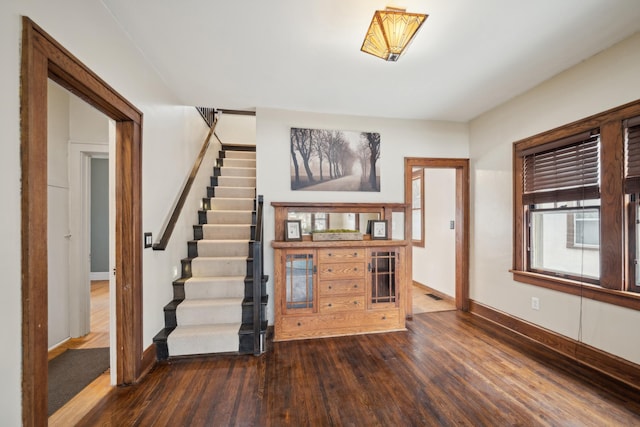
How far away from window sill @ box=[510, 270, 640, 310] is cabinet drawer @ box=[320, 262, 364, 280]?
1.80m

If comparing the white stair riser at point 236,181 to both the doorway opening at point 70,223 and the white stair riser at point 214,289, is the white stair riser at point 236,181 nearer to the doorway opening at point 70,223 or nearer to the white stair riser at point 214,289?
the doorway opening at point 70,223

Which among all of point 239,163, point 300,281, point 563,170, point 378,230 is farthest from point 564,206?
point 239,163

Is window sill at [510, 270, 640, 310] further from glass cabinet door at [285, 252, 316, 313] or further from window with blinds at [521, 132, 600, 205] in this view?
glass cabinet door at [285, 252, 316, 313]

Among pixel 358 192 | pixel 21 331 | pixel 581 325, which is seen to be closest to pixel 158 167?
pixel 21 331

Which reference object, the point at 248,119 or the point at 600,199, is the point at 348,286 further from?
the point at 248,119

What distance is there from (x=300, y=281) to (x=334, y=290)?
40 centimetres

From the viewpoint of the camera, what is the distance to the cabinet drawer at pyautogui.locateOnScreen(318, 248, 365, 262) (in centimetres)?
294

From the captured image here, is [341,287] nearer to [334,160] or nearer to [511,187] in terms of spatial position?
[334,160]

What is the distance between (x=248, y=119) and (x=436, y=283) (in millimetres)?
4856

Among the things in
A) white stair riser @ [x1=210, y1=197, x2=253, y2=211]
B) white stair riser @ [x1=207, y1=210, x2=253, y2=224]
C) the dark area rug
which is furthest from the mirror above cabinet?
the dark area rug

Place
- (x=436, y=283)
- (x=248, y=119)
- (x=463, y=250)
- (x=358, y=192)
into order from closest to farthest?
1. (x=358, y=192)
2. (x=463, y=250)
3. (x=436, y=283)
4. (x=248, y=119)

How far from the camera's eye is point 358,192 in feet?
11.3

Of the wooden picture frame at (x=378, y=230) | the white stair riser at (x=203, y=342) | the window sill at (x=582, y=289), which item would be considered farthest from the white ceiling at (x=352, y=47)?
the white stair riser at (x=203, y=342)

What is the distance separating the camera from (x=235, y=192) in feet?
13.2
